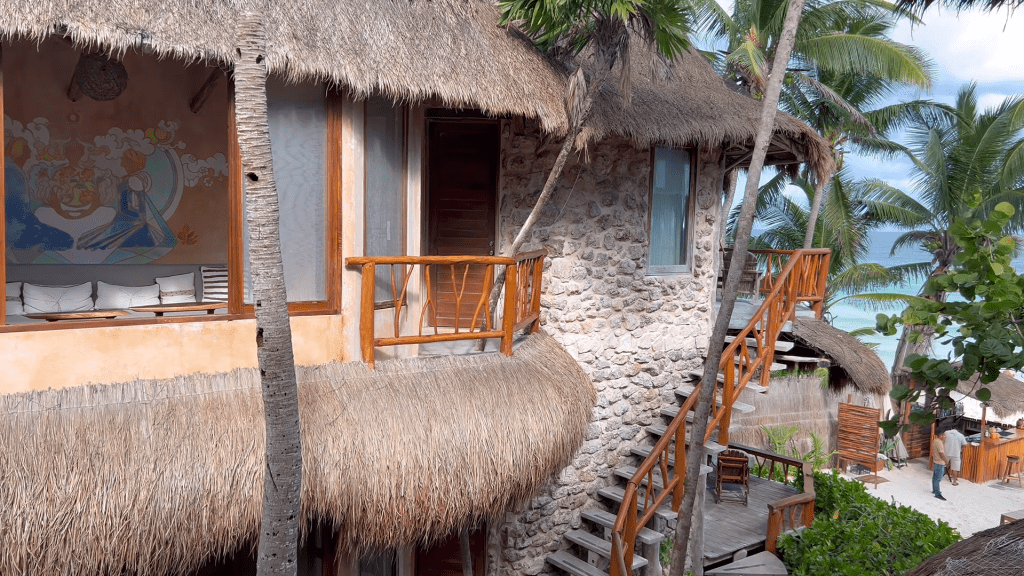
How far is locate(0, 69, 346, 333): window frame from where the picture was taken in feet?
14.7

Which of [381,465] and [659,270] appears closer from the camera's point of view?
[381,465]

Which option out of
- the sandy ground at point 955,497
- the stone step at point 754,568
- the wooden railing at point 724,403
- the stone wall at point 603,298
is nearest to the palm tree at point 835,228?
the sandy ground at point 955,497

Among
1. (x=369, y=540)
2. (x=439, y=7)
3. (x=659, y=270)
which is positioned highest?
(x=439, y=7)

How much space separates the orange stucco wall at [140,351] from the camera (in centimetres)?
417

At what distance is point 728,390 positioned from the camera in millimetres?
7742

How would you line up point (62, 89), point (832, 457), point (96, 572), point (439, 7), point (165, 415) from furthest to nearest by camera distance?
point (832, 457) < point (62, 89) < point (439, 7) < point (165, 415) < point (96, 572)

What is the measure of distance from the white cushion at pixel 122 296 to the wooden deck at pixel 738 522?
7010mm

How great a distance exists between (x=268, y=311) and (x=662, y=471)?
5.35 m

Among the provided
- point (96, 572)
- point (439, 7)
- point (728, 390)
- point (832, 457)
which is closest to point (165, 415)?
point (96, 572)

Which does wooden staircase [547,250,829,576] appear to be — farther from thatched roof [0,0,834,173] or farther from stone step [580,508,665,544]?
thatched roof [0,0,834,173]

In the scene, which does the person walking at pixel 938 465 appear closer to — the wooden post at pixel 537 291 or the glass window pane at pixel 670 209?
the glass window pane at pixel 670 209

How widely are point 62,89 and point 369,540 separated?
5231mm

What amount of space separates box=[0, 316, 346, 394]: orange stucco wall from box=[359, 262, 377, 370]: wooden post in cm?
21

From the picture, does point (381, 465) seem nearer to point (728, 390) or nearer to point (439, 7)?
point (439, 7)
